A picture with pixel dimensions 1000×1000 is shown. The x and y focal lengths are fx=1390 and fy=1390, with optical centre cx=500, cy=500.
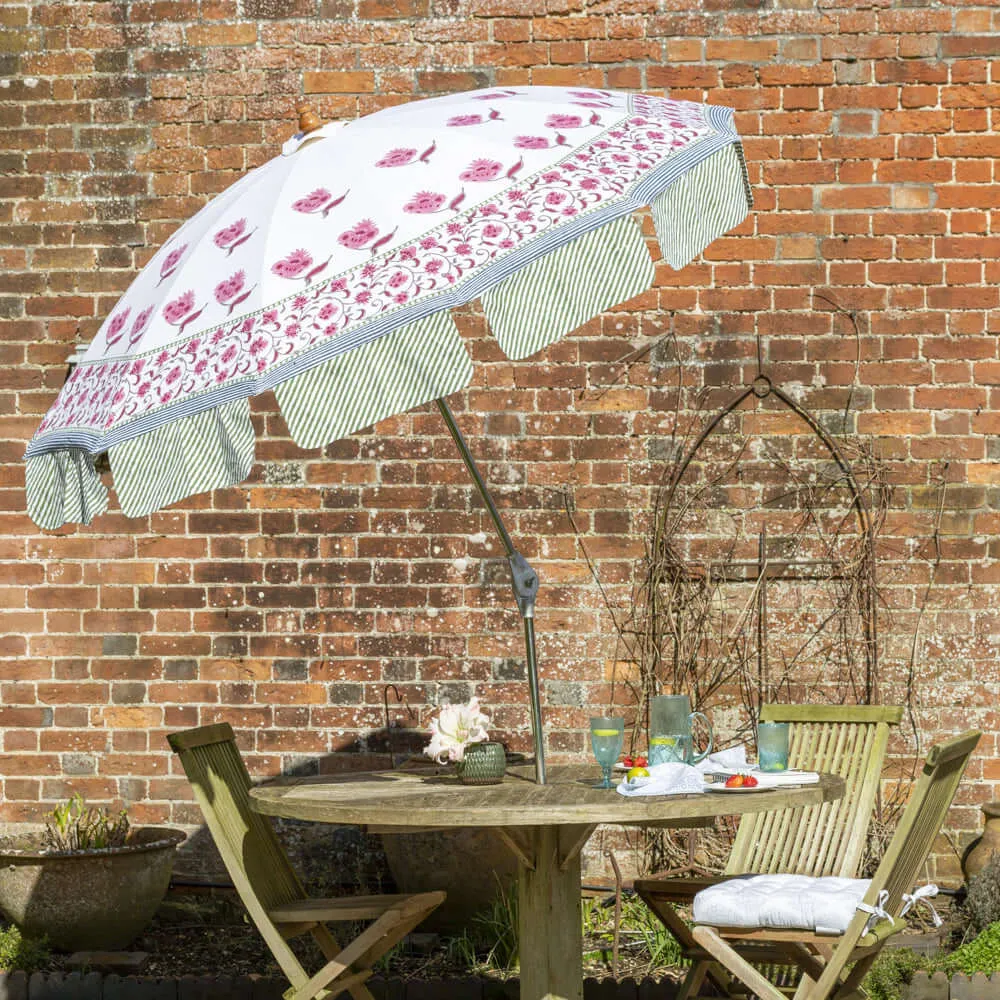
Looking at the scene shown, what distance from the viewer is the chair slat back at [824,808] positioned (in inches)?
170

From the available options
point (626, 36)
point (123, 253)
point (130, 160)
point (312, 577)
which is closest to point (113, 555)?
point (312, 577)

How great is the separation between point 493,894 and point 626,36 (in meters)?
3.40

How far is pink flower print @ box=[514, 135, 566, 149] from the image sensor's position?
10.0 ft

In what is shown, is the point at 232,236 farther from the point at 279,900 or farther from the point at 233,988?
the point at 233,988

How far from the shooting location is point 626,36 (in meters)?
5.62

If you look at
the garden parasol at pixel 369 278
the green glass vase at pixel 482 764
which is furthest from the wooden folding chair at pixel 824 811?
the garden parasol at pixel 369 278

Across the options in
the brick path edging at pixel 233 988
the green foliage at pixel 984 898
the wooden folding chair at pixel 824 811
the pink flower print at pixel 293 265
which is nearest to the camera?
the pink flower print at pixel 293 265

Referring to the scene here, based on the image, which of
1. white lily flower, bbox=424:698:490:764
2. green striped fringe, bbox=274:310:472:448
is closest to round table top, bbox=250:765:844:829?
white lily flower, bbox=424:698:490:764

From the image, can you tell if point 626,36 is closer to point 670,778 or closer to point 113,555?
point 113,555

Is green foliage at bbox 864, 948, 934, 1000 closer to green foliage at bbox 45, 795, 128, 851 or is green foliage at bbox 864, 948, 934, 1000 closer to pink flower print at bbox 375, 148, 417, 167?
green foliage at bbox 45, 795, 128, 851

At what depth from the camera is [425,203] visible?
9.61ft

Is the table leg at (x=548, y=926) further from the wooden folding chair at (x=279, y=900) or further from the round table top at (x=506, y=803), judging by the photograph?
the wooden folding chair at (x=279, y=900)

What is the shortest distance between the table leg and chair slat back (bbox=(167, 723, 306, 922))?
75 cm

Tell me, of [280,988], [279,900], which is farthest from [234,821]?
[280,988]
